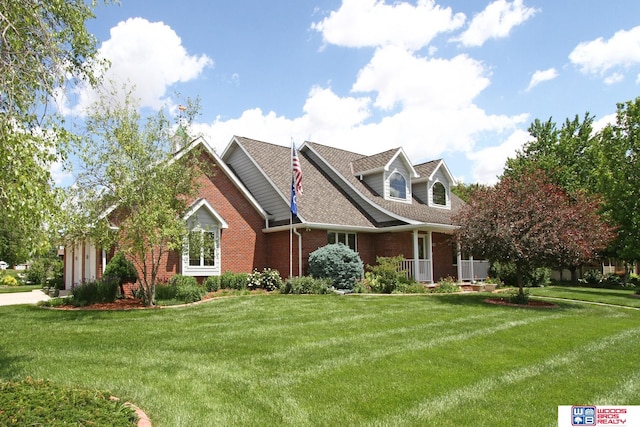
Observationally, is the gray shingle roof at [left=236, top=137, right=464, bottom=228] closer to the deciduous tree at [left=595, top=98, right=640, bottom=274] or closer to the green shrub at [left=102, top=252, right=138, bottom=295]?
the green shrub at [left=102, top=252, right=138, bottom=295]

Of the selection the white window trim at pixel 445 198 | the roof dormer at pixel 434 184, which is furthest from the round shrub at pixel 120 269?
the white window trim at pixel 445 198

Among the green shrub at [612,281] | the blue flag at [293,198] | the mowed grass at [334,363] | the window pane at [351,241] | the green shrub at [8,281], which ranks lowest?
the green shrub at [612,281]

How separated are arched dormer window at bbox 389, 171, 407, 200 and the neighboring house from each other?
0.18 ft

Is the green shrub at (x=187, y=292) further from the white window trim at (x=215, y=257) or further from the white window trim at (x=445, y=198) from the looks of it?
the white window trim at (x=445, y=198)

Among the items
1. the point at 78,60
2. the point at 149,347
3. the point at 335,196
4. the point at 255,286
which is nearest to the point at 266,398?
the point at 149,347

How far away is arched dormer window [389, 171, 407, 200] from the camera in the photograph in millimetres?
25422

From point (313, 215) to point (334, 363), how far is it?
13.8 m

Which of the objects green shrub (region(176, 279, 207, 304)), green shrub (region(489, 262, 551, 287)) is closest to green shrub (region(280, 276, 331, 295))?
green shrub (region(176, 279, 207, 304))

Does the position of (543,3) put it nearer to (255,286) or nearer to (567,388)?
(567,388)

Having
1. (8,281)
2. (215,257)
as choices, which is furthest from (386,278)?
(8,281)

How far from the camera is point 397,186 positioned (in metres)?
25.8

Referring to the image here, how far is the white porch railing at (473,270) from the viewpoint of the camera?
25453 mm

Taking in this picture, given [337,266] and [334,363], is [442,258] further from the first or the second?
[334,363]

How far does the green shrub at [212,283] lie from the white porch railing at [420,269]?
8.80 metres
